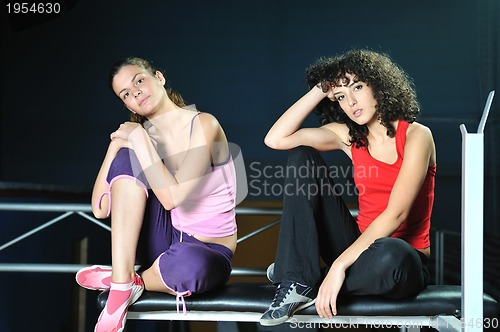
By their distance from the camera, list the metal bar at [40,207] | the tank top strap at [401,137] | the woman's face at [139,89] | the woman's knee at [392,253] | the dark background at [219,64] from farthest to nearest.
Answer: the dark background at [219,64], the metal bar at [40,207], the woman's face at [139,89], the tank top strap at [401,137], the woman's knee at [392,253]

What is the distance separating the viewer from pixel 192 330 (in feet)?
16.9

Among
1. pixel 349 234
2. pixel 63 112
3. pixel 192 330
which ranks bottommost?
pixel 192 330

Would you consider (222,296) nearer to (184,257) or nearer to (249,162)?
(184,257)

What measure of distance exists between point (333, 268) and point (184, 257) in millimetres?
335

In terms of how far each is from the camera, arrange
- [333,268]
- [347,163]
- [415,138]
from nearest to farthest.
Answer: [333,268] < [415,138] < [347,163]

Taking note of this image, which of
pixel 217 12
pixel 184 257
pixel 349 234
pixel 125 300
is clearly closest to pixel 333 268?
pixel 349 234

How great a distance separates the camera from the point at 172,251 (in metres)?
1.42

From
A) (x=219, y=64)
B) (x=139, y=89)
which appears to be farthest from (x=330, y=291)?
(x=219, y=64)

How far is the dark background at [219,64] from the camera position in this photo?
5191 millimetres

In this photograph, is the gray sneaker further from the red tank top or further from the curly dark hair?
the curly dark hair

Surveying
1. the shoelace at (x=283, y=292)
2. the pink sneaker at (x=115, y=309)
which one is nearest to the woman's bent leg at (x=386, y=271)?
the shoelace at (x=283, y=292)

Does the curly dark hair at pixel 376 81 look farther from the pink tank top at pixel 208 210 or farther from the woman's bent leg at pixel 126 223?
the woman's bent leg at pixel 126 223

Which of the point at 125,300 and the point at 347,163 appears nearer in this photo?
the point at 125,300

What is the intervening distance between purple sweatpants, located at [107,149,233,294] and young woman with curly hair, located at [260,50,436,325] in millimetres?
147
